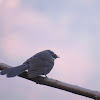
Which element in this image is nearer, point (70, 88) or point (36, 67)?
point (70, 88)

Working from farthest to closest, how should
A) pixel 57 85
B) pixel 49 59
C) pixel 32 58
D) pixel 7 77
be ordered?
1. pixel 49 59
2. pixel 32 58
3. pixel 7 77
4. pixel 57 85

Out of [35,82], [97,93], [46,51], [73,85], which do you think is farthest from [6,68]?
[46,51]

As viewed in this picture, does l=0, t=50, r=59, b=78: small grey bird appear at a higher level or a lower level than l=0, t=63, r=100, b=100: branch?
higher

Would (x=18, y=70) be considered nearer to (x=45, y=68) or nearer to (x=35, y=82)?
(x=35, y=82)

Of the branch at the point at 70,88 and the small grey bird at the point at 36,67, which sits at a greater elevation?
the small grey bird at the point at 36,67

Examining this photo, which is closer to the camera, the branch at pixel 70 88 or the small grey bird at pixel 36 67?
the branch at pixel 70 88

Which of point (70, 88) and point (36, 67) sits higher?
point (36, 67)

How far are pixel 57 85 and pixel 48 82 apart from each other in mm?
171

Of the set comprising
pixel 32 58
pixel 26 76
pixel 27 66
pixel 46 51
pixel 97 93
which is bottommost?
pixel 97 93

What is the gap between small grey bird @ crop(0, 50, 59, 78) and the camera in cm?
300

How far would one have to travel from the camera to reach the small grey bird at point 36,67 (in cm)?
300

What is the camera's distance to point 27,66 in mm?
3656

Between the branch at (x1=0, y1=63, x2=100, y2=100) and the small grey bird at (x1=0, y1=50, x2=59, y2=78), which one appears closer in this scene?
the branch at (x1=0, y1=63, x2=100, y2=100)

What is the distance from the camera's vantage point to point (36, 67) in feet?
11.8
